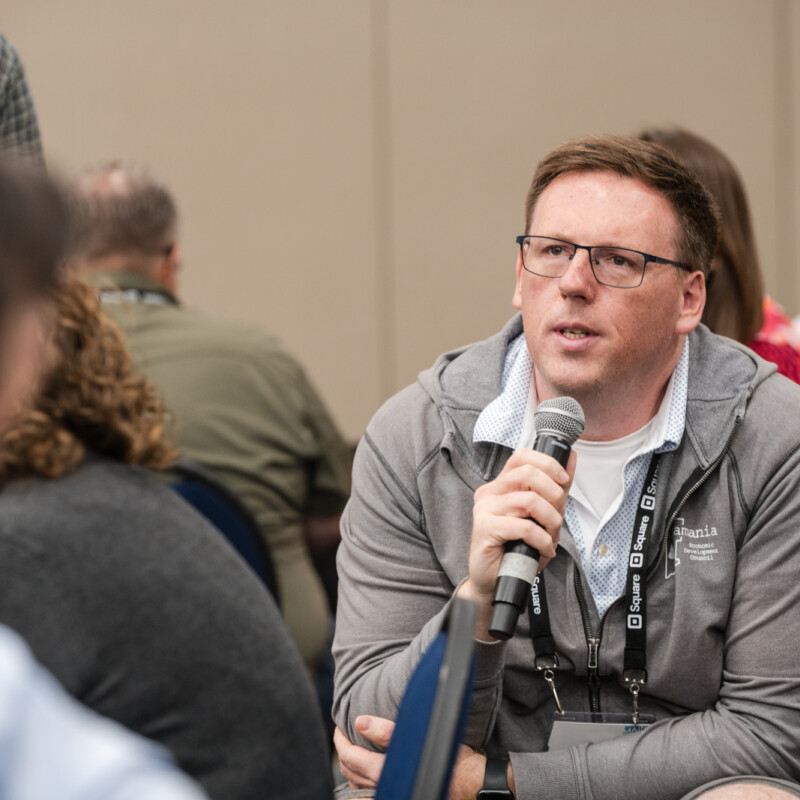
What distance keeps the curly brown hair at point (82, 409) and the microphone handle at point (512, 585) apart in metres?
0.46

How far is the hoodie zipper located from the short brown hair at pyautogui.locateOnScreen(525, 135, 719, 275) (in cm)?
37

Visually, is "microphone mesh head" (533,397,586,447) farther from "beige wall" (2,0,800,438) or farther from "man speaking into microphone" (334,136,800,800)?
"beige wall" (2,0,800,438)

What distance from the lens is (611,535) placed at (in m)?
1.77

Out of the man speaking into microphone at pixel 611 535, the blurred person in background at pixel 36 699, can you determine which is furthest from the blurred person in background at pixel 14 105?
the blurred person in background at pixel 36 699

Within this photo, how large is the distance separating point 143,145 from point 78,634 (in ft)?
14.9

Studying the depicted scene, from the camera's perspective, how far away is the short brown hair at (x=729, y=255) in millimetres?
2438

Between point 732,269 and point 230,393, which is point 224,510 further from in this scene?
point 732,269

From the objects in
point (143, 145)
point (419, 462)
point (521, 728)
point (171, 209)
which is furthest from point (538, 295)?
point (143, 145)

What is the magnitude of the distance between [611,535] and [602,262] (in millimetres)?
456

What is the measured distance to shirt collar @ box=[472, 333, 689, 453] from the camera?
176 cm

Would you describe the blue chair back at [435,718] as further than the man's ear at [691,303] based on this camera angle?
No

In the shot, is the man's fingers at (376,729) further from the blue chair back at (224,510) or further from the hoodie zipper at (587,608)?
the blue chair back at (224,510)

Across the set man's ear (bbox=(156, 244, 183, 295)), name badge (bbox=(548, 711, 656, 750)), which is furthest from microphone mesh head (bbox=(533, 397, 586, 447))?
man's ear (bbox=(156, 244, 183, 295))

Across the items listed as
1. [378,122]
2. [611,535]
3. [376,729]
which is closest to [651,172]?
[611,535]
